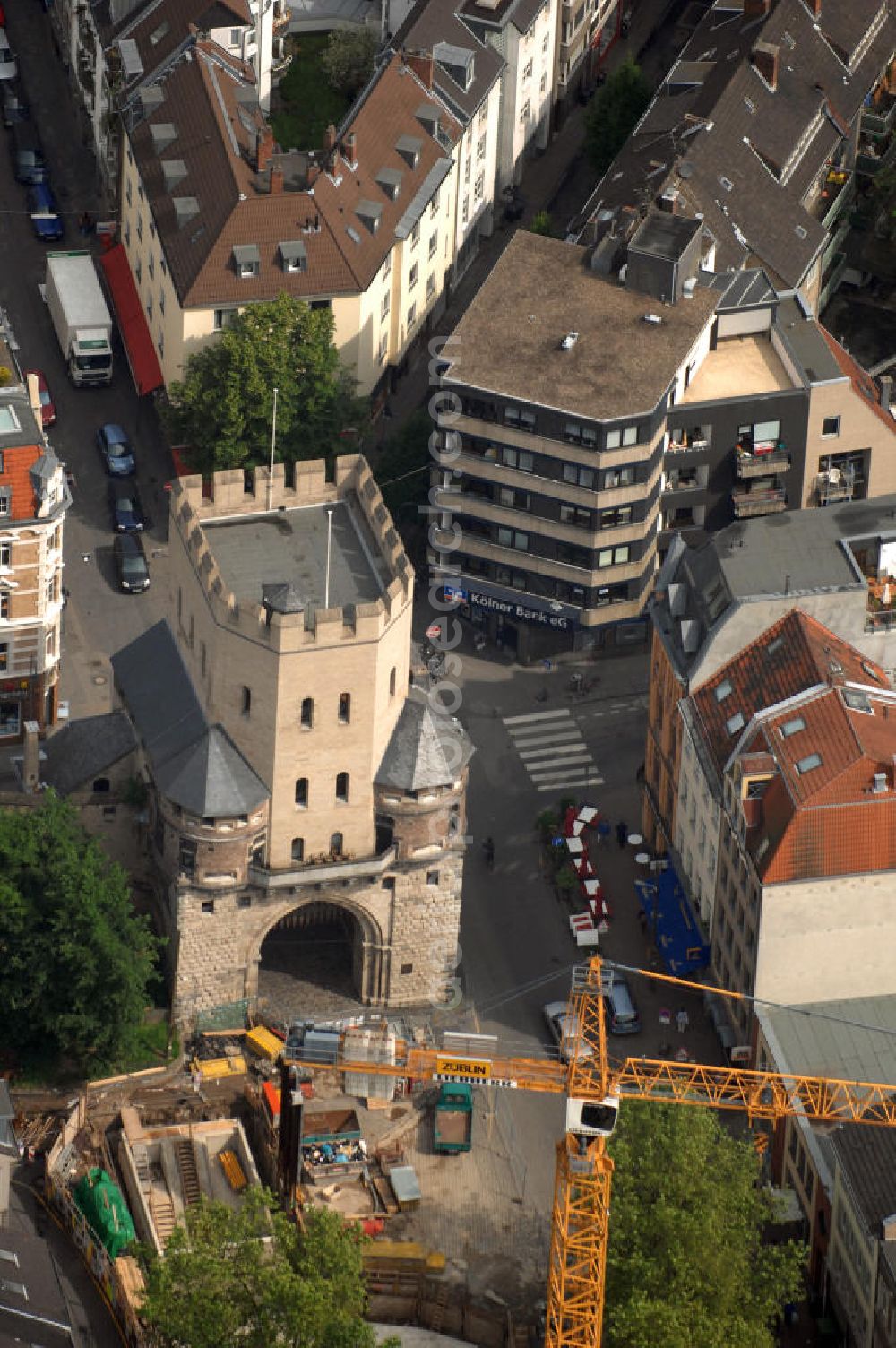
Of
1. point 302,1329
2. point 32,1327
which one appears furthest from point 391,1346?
point 32,1327

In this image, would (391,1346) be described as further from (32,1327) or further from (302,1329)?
(32,1327)
